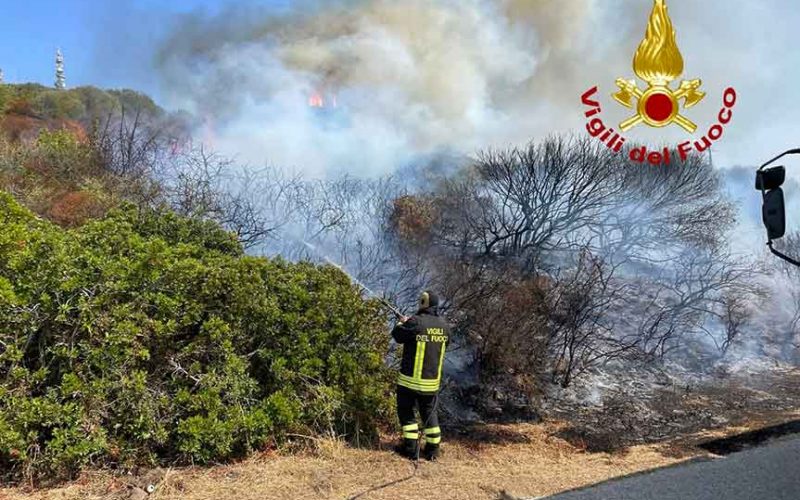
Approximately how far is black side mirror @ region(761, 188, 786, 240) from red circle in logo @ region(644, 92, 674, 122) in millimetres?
8173

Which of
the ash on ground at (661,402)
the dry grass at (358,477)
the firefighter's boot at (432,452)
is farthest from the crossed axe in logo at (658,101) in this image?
the firefighter's boot at (432,452)

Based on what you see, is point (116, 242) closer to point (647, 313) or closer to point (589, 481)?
point (589, 481)

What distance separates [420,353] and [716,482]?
2.50m

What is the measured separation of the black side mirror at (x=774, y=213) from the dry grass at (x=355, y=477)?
2323mm

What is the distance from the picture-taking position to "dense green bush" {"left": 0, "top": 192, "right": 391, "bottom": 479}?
169 inches

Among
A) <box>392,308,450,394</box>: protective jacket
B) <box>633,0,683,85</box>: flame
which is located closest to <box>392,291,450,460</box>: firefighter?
<box>392,308,450,394</box>: protective jacket

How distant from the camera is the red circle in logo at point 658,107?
1143cm

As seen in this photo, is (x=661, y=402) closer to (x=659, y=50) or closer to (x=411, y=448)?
(x=411, y=448)

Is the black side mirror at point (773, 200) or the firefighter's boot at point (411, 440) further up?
the black side mirror at point (773, 200)

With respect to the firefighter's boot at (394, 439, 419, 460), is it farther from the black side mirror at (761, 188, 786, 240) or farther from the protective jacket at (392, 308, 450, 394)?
the black side mirror at (761, 188, 786, 240)

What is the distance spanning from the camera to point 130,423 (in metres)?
4.46

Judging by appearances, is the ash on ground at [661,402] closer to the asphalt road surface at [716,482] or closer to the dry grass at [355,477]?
the dry grass at [355,477]

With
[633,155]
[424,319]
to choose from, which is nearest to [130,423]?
[424,319]

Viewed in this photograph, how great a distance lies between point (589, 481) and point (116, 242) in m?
4.70
